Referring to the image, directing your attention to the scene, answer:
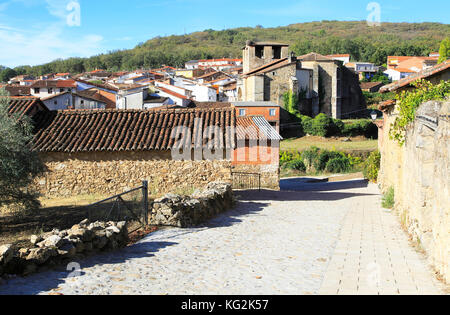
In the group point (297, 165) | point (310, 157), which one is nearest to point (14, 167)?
point (297, 165)

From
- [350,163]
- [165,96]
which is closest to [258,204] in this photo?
[350,163]

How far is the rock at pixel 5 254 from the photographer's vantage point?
6.43m

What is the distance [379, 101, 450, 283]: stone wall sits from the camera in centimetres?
678

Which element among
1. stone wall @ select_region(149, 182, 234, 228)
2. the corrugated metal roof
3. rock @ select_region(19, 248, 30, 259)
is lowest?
stone wall @ select_region(149, 182, 234, 228)

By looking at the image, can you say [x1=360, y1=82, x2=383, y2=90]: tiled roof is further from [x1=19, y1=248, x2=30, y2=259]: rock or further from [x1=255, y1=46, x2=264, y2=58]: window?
[x1=19, y1=248, x2=30, y2=259]: rock

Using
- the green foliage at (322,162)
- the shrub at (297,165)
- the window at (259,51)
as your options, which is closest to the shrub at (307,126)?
the green foliage at (322,162)

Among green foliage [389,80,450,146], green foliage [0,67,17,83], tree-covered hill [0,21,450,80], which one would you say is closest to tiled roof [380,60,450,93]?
green foliage [389,80,450,146]

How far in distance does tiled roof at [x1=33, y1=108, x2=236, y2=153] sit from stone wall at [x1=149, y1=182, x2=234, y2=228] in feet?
12.9

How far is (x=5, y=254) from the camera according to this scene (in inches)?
255

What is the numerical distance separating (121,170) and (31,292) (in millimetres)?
11842

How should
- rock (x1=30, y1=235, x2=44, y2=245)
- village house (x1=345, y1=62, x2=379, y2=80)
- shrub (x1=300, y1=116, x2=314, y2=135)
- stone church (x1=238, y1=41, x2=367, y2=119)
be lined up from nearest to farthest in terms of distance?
rock (x1=30, y1=235, x2=44, y2=245)
shrub (x1=300, y1=116, x2=314, y2=135)
stone church (x1=238, y1=41, x2=367, y2=119)
village house (x1=345, y1=62, x2=379, y2=80)

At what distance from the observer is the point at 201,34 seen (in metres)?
199

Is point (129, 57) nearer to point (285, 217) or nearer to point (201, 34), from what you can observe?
point (201, 34)

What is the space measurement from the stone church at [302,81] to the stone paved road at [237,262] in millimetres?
51228
